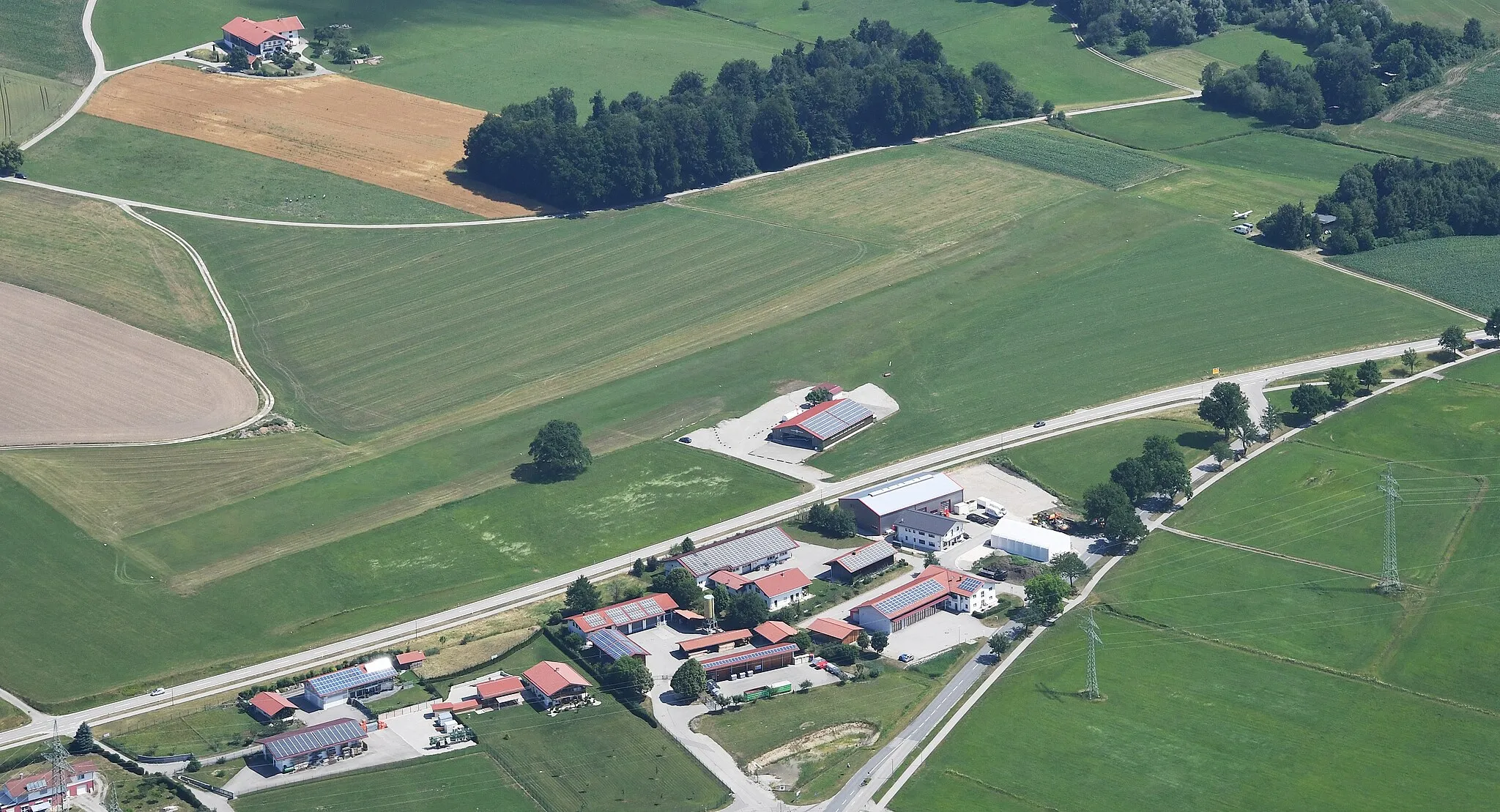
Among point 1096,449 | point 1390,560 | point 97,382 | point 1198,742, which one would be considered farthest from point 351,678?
point 1390,560

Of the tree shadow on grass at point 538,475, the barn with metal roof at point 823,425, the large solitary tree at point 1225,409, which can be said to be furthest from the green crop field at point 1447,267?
the tree shadow on grass at point 538,475

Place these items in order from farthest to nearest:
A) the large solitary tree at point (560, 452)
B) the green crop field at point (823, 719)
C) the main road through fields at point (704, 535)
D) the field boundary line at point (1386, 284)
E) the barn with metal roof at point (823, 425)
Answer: the field boundary line at point (1386, 284)
the barn with metal roof at point (823, 425)
the large solitary tree at point (560, 452)
the main road through fields at point (704, 535)
the green crop field at point (823, 719)

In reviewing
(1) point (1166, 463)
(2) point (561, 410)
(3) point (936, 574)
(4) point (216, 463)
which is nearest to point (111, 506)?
(4) point (216, 463)

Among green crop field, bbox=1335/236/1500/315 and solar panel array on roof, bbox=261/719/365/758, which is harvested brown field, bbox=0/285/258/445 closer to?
solar panel array on roof, bbox=261/719/365/758

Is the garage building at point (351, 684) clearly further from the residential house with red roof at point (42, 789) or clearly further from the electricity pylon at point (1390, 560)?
the electricity pylon at point (1390, 560)

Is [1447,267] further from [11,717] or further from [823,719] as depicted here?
[11,717]

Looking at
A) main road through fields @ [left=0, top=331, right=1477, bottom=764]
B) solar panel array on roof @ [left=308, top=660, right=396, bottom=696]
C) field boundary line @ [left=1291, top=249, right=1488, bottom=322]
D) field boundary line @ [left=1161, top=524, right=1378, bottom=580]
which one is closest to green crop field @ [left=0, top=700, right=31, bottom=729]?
main road through fields @ [left=0, top=331, right=1477, bottom=764]

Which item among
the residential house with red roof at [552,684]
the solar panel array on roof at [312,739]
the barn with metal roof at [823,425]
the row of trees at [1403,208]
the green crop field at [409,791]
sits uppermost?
the row of trees at [1403,208]
